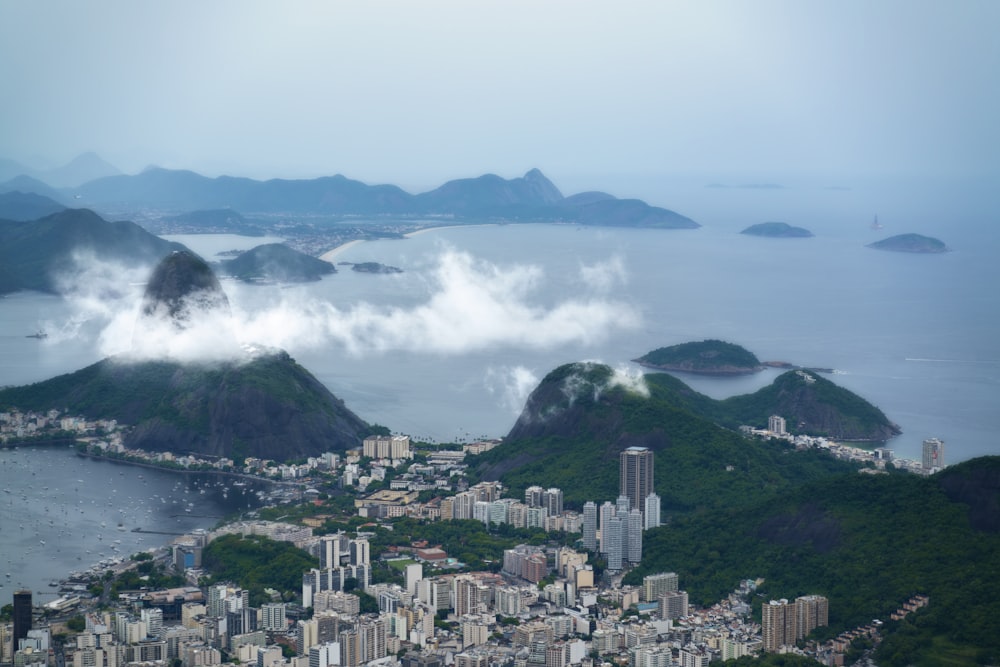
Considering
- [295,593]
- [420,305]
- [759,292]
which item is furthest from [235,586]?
[759,292]

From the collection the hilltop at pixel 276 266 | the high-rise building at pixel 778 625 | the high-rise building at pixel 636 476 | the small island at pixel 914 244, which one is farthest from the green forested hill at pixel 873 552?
the small island at pixel 914 244

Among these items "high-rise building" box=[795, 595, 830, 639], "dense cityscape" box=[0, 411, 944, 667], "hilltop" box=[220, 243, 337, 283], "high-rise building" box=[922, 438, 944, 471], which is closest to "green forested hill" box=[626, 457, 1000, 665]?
"high-rise building" box=[795, 595, 830, 639]

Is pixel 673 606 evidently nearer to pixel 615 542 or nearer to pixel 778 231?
pixel 615 542

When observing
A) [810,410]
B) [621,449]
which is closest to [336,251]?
[810,410]

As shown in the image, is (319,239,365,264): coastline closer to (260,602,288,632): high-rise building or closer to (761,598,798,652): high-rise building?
(260,602,288,632): high-rise building

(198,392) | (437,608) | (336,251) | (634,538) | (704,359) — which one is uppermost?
(336,251)

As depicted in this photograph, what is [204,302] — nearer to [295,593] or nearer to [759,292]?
[295,593]
